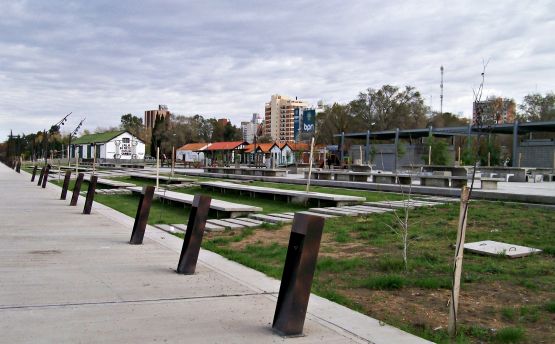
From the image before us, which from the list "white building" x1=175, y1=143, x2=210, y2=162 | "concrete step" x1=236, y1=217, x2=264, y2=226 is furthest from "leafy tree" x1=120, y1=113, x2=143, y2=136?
"concrete step" x1=236, y1=217, x2=264, y2=226

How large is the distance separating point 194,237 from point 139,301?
1.46m

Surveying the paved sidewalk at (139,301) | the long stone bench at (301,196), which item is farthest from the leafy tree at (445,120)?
the paved sidewalk at (139,301)

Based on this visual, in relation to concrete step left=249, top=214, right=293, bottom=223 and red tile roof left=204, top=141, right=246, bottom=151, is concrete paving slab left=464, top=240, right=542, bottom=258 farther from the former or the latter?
red tile roof left=204, top=141, right=246, bottom=151

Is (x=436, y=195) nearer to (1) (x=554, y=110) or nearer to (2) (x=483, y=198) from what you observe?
(2) (x=483, y=198)

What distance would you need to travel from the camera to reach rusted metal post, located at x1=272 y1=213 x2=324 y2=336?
4.12 m

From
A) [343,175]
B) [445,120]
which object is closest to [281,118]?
[445,120]

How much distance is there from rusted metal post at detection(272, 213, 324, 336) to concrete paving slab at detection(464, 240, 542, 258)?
3830mm

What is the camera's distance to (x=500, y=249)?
721cm

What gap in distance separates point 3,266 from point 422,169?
1184 inches

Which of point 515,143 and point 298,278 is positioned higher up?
point 515,143

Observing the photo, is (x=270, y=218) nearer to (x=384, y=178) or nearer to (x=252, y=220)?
(x=252, y=220)

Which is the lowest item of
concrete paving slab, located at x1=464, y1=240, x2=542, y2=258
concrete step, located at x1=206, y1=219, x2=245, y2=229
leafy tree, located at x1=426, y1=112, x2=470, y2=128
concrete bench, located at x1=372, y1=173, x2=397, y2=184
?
concrete step, located at x1=206, y1=219, x2=245, y2=229

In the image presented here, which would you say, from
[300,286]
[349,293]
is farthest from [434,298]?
[300,286]

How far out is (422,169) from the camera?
→ 3378 cm
